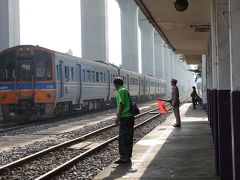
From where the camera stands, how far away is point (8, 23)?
34344 millimetres

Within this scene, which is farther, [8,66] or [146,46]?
[146,46]

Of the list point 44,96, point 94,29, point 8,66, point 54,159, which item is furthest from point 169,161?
point 94,29

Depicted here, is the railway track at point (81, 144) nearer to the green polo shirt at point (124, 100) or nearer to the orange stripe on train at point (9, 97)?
the green polo shirt at point (124, 100)

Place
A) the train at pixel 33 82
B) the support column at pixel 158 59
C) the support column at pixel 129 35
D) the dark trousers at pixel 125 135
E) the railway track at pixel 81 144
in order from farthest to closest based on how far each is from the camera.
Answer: the support column at pixel 158 59 < the support column at pixel 129 35 < the train at pixel 33 82 < the railway track at pixel 81 144 < the dark trousers at pixel 125 135

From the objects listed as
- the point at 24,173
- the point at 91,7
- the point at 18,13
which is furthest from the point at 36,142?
the point at 91,7

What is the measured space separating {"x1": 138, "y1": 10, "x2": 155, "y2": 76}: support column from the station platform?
6626 centimetres

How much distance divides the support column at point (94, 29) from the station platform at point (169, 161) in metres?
38.5

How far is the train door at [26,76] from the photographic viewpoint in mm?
19328

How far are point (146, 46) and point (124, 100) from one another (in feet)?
240

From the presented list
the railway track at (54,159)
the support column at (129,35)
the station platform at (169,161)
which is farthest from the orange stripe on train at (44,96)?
the support column at (129,35)

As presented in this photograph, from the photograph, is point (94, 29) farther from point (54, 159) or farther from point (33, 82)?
point (54, 159)

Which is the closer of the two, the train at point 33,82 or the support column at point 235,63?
the support column at point 235,63

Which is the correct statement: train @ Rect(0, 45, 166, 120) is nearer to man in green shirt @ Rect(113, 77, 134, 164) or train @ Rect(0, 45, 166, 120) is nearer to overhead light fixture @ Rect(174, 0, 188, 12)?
overhead light fixture @ Rect(174, 0, 188, 12)

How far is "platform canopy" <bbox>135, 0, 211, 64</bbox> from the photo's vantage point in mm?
10771
